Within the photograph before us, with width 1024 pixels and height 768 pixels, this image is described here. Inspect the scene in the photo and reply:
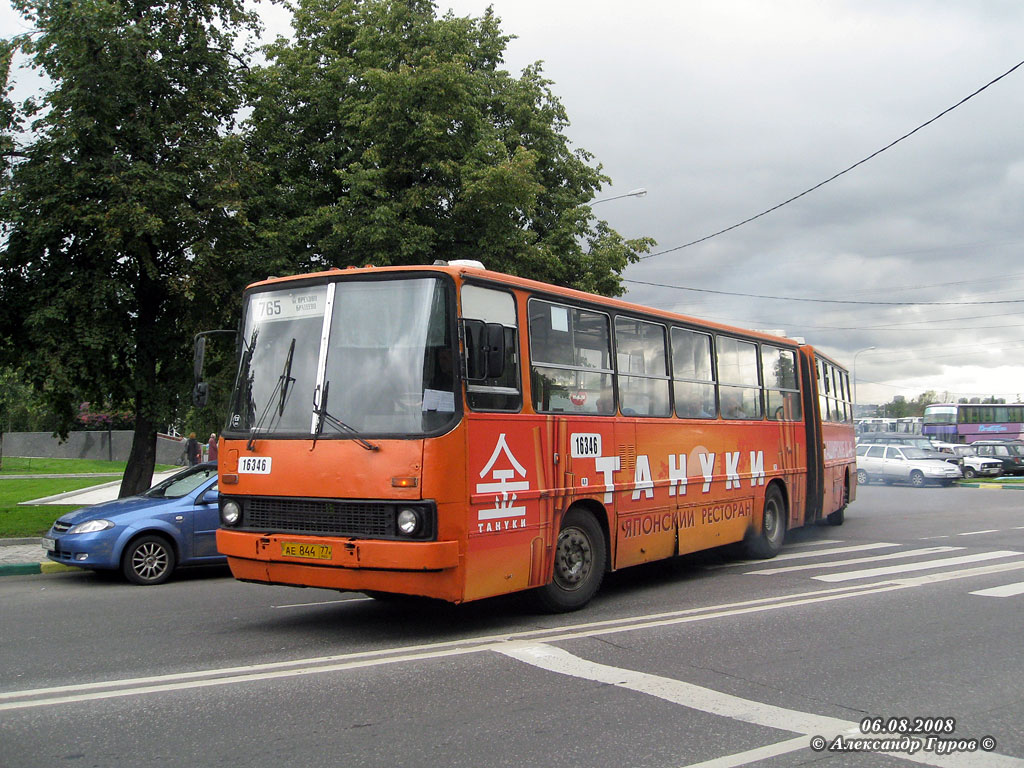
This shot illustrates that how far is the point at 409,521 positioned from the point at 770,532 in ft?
25.2

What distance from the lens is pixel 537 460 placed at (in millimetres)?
7859

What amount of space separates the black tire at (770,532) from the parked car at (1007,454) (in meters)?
Answer: 30.1

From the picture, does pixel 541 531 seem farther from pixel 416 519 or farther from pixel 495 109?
pixel 495 109

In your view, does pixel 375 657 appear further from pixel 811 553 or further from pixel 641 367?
pixel 811 553

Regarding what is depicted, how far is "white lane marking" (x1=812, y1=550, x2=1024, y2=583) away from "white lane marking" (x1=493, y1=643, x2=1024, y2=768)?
5172mm

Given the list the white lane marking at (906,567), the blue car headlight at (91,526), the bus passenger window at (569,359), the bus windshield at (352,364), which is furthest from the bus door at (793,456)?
the blue car headlight at (91,526)

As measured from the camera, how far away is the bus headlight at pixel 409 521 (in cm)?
666

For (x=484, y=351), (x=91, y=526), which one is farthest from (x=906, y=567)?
(x=91, y=526)

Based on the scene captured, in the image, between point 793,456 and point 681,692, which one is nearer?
point 681,692

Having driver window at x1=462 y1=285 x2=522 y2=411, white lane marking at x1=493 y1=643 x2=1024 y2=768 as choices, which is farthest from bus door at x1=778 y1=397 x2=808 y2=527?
white lane marking at x1=493 y1=643 x2=1024 y2=768

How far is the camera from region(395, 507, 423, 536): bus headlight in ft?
21.9

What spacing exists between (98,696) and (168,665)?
34.5 inches

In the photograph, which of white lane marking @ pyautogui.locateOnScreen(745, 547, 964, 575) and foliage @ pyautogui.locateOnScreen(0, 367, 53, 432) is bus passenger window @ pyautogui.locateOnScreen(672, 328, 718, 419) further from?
foliage @ pyautogui.locateOnScreen(0, 367, 53, 432)

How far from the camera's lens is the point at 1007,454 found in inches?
1512
